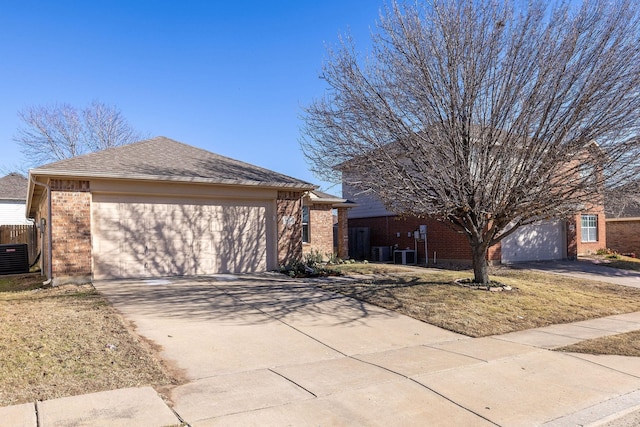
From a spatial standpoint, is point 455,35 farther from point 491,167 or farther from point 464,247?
point 464,247

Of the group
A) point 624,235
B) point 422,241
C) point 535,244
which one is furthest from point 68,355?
point 624,235

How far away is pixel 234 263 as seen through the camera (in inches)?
547

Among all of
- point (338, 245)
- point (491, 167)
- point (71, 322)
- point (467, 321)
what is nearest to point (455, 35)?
point (491, 167)

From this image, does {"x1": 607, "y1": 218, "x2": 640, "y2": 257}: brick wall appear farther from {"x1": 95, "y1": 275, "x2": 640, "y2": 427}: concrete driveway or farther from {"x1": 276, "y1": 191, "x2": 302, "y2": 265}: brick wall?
{"x1": 276, "y1": 191, "x2": 302, "y2": 265}: brick wall

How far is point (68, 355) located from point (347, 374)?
3317 millimetres

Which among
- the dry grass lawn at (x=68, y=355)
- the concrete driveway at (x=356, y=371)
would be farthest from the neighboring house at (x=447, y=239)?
the dry grass lawn at (x=68, y=355)

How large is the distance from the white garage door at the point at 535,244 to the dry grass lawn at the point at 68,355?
15322mm

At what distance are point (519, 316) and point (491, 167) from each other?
9.93ft

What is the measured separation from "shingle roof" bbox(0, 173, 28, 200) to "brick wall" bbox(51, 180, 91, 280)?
2121 centimetres

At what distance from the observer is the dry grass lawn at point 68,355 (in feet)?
15.3

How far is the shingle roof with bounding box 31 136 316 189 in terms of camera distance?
38.5ft

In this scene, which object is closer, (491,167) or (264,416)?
(264,416)

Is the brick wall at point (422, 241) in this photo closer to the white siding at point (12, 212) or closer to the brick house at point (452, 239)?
the brick house at point (452, 239)

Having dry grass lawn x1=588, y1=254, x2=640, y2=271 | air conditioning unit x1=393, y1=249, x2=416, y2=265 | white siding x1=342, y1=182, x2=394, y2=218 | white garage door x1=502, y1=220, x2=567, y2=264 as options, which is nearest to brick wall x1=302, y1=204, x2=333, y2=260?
air conditioning unit x1=393, y1=249, x2=416, y2=265
